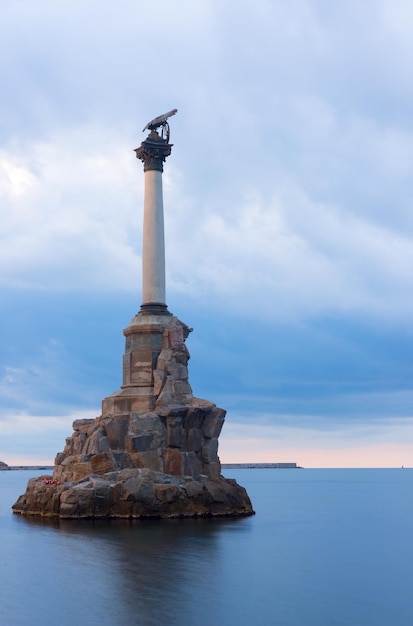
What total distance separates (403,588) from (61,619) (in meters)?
10.6

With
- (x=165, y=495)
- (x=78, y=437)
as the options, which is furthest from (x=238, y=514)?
(x=78, y=437)

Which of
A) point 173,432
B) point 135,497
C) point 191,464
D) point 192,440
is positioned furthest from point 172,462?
point 135,497

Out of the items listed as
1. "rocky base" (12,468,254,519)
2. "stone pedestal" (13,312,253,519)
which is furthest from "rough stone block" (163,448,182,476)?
"rocky base" (12,468,254,519)

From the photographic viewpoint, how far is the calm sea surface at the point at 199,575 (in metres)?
23.0

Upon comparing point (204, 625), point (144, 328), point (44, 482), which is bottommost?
point (204, 625)

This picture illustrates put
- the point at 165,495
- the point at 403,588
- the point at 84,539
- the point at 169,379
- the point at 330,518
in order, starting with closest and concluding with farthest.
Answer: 1. the point at 403,588
2. the point at 84,539
3. the point at 165,495
4. the point at 169,379
5. the point at 330,518

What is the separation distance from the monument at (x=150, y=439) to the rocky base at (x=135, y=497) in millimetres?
41

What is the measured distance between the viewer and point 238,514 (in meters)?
43.0

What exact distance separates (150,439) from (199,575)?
45.3ft

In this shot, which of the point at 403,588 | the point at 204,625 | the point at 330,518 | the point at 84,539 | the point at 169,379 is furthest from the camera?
the point at 330,518

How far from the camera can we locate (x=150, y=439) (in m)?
40.9

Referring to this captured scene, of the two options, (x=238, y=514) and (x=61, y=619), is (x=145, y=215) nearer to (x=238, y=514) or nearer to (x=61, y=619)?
(x=238, y=514)

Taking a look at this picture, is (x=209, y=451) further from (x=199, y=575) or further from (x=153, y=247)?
(x=199, y=575)

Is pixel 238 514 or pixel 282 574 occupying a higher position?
pixel 238 514
